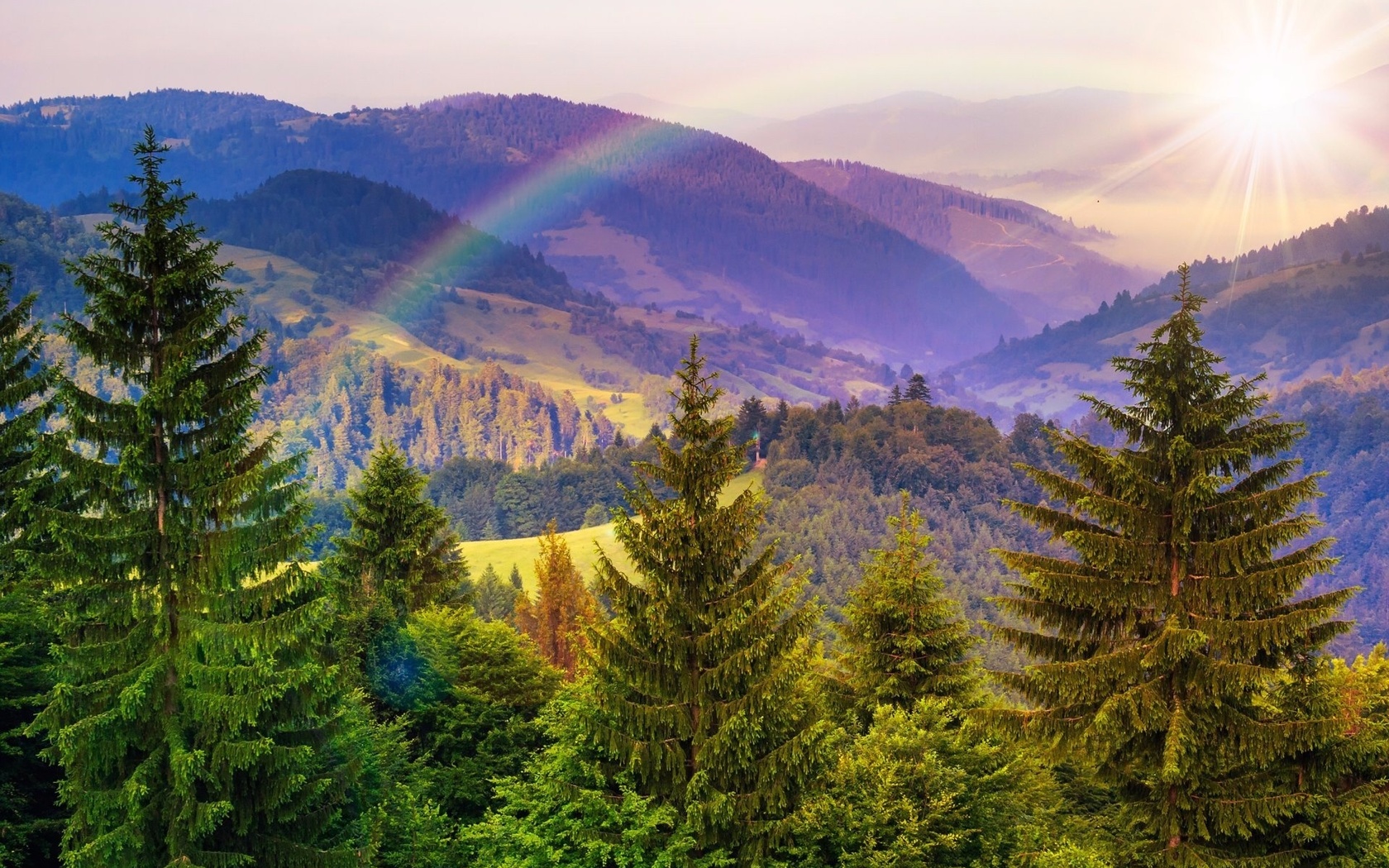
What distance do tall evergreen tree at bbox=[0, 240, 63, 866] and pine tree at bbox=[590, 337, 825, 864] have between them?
10.7 m

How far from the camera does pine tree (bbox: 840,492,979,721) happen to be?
29188 millimetres

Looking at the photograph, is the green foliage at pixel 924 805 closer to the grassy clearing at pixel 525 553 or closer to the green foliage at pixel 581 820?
the green foliage at pixel 581 820

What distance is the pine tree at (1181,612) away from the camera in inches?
737

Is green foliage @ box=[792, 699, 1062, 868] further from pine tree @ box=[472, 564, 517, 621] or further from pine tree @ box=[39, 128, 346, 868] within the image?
pine tree @ box=[472, 564, 517, 621]

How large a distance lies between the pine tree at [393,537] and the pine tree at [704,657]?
22.1 metres

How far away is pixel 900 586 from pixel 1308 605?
40.1 ft

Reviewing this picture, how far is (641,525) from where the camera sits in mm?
20703

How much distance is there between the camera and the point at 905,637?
2905 cm

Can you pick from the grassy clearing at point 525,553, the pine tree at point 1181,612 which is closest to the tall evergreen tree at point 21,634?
the pine tree at point 1181,612

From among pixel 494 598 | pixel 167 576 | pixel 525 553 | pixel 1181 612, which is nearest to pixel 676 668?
pixel 167 576

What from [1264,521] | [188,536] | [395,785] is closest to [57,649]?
[188,536]

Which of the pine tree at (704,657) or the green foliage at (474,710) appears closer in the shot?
the pine tree at (704,657)

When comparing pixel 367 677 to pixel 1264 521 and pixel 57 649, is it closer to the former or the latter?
pixel 57 649

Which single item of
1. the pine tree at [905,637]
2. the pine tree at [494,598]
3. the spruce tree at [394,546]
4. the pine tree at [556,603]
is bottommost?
the pine tree at [494,598]
